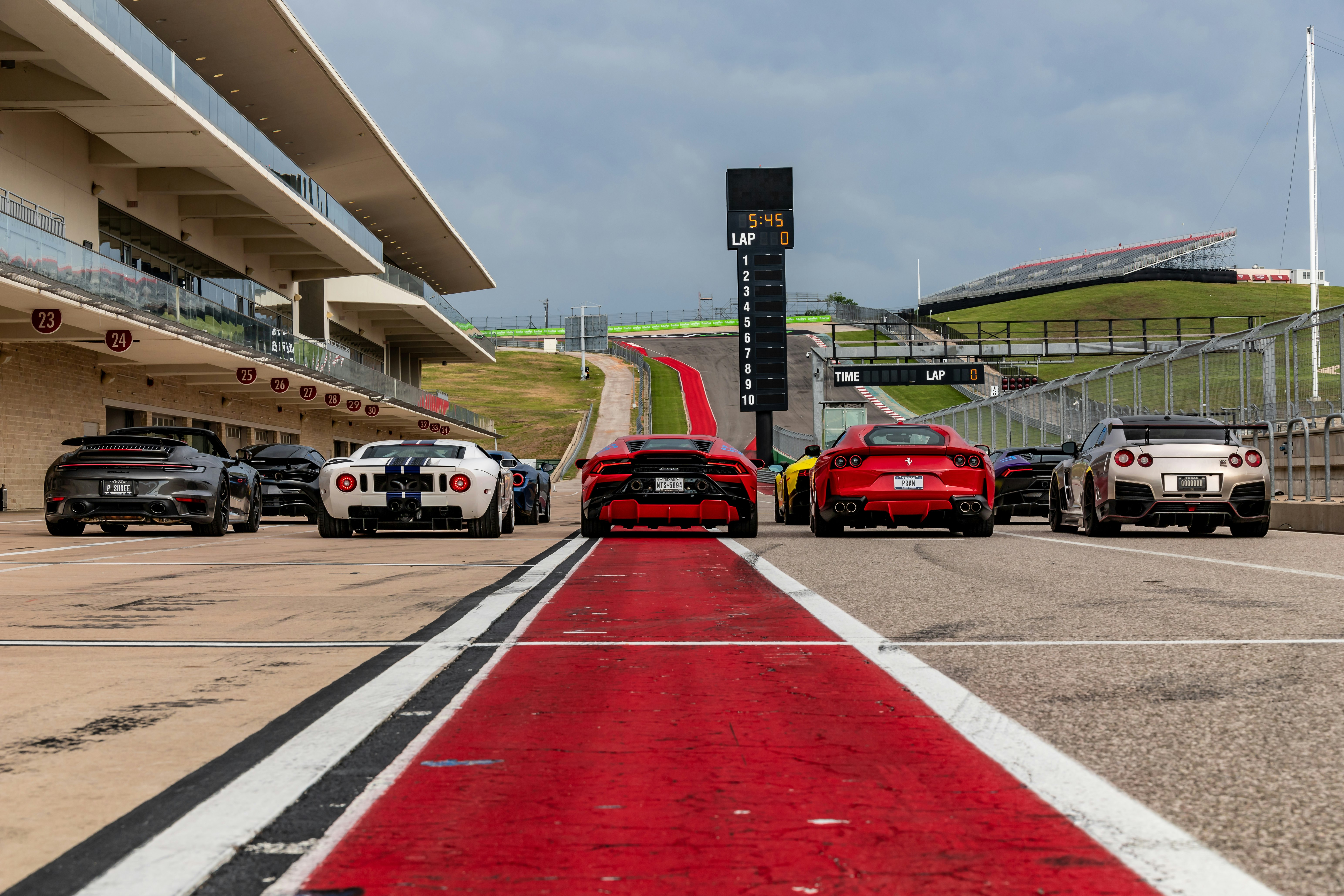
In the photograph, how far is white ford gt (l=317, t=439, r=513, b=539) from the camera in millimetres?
14898

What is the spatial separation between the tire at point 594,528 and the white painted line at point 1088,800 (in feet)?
32.6

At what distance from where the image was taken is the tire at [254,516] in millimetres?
17828

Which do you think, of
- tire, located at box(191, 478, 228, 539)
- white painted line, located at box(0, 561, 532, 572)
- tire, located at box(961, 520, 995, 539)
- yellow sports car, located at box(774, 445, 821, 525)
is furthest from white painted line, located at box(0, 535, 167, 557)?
tire, located at box(961, 520, 995, 539)

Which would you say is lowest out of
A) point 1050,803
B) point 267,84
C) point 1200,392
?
point 1050,803

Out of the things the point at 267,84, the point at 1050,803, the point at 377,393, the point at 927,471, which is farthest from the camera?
the point at 377,393

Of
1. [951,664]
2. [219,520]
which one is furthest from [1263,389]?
[951,664]

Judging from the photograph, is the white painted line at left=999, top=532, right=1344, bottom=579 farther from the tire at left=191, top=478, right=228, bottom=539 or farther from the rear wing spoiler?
the tire at left=191, top=478, right=228, bottom=539

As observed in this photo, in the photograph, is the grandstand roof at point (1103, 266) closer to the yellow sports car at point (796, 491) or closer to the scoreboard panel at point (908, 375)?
the scoreboard panel at point (908, 375)

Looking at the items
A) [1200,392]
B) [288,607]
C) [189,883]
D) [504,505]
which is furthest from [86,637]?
[1200,392]

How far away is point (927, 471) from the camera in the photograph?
571 inches

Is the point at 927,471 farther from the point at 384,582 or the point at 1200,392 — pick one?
the point at 1200,392

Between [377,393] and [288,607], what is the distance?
4113 centimetres

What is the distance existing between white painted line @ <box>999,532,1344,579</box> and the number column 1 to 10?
37666 millimetres

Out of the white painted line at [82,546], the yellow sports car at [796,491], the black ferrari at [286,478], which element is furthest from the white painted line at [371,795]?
the black ferrari at [286,478]
